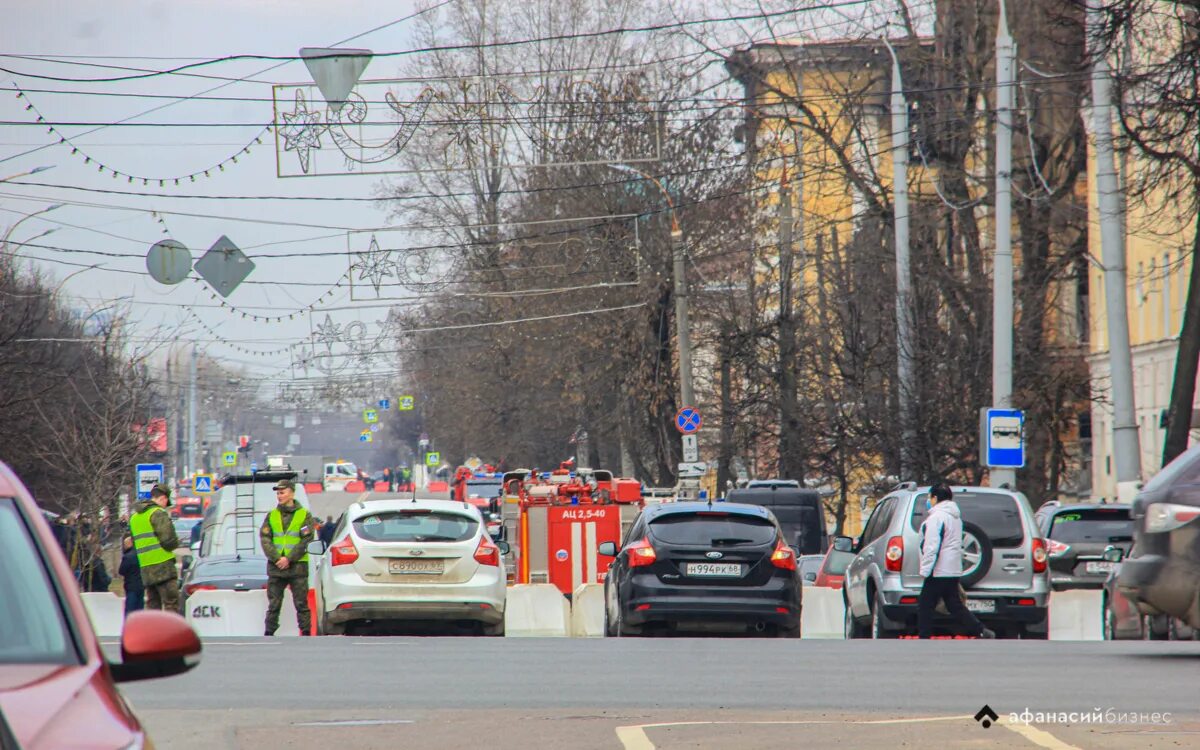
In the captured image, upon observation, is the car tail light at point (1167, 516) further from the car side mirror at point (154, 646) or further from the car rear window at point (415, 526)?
the car side mirror at point (154, 646)

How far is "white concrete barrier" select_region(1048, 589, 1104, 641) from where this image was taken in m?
21.9

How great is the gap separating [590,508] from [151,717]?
20.3m

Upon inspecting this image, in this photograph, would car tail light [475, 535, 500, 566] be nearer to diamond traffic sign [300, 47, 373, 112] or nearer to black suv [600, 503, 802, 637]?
black suv [600, 503, 802, 637]

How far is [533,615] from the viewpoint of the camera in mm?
24422

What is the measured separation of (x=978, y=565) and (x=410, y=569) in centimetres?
554

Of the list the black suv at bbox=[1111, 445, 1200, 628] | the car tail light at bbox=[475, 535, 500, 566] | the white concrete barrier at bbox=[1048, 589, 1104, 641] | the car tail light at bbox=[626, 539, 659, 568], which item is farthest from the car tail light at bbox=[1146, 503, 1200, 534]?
the white concrete barrier at bbox=[1048, 589, 1104, 641]

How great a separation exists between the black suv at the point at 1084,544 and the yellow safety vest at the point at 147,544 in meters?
10.7

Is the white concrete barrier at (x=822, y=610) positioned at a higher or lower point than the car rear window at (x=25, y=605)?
lower

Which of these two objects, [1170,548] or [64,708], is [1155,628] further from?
[64,708]

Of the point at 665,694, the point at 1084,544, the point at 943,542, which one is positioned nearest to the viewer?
the point at 665,694

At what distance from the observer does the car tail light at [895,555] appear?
58.5 feet

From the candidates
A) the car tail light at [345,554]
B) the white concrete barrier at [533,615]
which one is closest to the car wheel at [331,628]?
the car tail light at [345,554]

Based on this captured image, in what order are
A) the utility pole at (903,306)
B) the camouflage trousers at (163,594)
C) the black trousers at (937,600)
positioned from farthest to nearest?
the utility pole at (903,306) < the camouflage trousers at (163,594) < the black trousers at (937,600)

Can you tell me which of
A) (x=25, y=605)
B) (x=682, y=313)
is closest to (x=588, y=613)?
(x=682, y=313)
